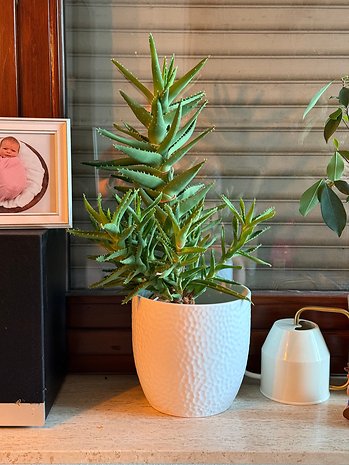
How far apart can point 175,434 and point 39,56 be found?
1.81 feet

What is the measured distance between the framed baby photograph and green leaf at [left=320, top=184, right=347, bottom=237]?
355 millimetres

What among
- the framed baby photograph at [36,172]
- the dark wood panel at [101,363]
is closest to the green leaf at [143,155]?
the framed baby photograph at [36,172]

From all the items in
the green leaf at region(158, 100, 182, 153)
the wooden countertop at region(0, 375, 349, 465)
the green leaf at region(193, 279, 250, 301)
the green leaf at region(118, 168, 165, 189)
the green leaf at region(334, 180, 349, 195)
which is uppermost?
the green leaf at region(158, 100, 182, 153)

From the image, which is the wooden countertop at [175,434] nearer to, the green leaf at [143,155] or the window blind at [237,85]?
the window blind at [237,85]

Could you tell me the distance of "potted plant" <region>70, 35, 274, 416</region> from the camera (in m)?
0.75

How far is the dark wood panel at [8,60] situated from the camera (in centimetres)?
85

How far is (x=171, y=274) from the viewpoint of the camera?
0.78 metres

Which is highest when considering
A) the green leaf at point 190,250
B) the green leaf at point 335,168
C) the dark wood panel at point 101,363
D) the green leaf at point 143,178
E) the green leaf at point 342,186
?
the green leaf at point 335,168

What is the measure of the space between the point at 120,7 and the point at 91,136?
0.20 m

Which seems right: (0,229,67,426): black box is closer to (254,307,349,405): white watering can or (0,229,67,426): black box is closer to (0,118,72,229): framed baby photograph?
(0,118,72,229): framed baby photograph

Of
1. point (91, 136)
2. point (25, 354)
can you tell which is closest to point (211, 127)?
point (91, 136)

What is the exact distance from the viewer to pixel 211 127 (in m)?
0.92

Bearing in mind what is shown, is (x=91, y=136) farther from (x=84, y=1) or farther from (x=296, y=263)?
(x=296, y=263)

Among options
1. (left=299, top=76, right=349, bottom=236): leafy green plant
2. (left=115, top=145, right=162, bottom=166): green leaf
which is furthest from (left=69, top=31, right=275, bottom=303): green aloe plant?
(left=299, top=76, right=349, bottom=236): leafy green plant
